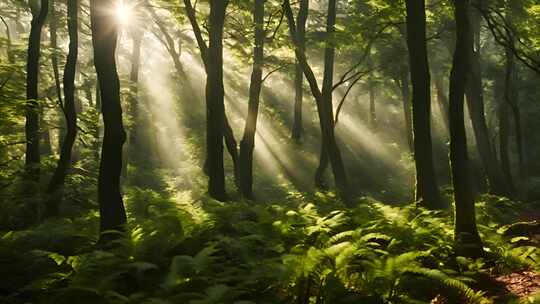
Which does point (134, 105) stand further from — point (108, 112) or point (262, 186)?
point (108, 112)

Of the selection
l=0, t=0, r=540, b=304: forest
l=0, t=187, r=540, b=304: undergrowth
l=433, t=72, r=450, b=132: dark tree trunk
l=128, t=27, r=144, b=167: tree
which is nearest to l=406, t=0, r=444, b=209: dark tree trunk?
l=0, t=0, r=540, b=304: forest

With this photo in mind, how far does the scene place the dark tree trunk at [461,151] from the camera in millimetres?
8852

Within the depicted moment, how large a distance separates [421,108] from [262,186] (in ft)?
38.0

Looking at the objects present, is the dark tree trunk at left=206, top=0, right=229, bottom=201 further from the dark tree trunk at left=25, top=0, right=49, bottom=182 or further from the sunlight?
the dark tree trunk at left=25, top=0, right=49, bottom=182

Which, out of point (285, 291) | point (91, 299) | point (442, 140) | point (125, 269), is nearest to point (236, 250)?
point (285, 291)

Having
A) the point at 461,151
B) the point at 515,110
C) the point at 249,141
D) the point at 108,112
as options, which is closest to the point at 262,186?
the point at 249,141

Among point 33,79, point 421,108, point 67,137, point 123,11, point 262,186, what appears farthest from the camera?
point 262,186

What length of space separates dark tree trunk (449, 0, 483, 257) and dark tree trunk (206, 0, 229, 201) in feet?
24.4

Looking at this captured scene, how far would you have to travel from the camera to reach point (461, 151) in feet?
29.1

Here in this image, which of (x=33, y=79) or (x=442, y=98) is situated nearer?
(x=33, y=79)

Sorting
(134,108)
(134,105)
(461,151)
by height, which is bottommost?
(461,151)

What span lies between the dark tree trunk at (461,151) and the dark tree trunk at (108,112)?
5.98 meters

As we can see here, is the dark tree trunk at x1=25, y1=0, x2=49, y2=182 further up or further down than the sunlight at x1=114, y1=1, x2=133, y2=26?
further down

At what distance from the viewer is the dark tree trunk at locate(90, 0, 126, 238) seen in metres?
9.33
